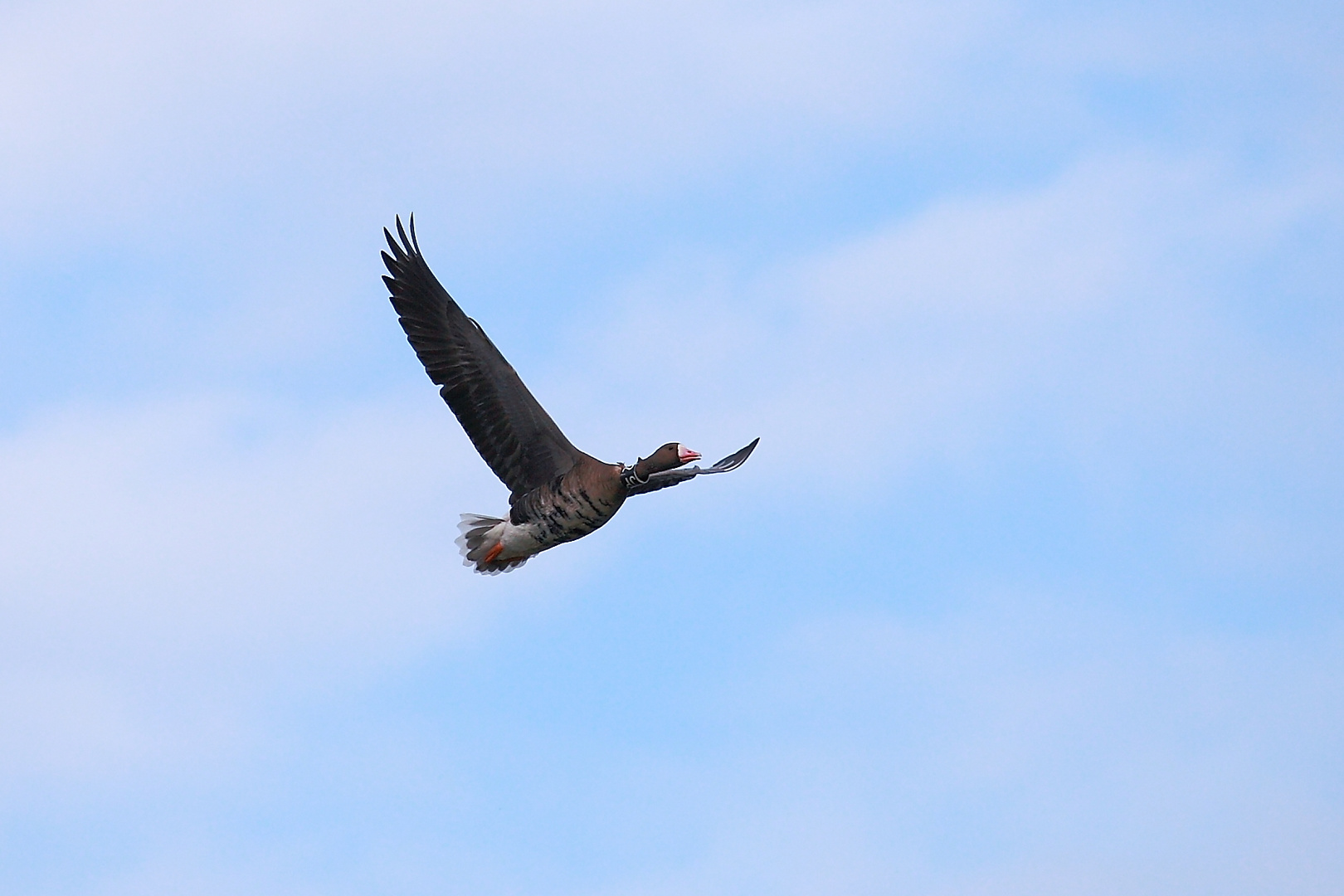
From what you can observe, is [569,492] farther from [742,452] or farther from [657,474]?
[742,452]

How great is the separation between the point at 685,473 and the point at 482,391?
8.11 feet

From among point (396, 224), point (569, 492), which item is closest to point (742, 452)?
point (569, 492)

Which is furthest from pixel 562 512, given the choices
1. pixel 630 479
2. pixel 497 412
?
pixel 497 412

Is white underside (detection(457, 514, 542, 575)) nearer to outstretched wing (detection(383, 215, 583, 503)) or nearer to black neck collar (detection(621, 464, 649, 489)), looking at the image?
outstretched wing (detection(383, 215, 583, 503))

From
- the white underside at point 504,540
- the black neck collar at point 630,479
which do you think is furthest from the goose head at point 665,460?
the white underside at point 504,540

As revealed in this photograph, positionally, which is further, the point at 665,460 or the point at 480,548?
the point at 480,548

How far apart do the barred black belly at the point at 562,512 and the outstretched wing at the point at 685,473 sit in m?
0.28

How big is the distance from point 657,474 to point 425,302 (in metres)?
3.29

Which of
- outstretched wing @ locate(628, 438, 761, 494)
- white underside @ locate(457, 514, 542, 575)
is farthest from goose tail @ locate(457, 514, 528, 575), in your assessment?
outstretched wing @ locate(628, 438, 761, 494)

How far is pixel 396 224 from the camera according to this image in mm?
15398

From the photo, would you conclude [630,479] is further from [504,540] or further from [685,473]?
[504,540]

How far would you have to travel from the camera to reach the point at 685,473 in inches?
552

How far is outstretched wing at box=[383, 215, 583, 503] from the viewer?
48.3ft

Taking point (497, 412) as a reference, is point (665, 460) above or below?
below
